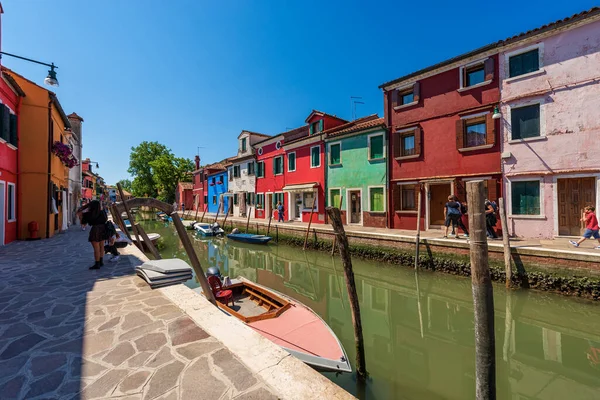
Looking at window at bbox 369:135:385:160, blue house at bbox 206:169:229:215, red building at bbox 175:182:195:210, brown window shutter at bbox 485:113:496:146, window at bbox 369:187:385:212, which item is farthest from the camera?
red building at bbox 175:182:195:210

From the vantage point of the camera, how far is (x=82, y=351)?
9.12 feet

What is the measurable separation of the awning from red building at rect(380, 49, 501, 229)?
19.6 feet

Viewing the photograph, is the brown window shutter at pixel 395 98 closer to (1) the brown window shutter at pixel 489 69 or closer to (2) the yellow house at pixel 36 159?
(1) the brown window shutter at pixel 489 69

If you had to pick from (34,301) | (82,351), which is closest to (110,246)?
(34,301)

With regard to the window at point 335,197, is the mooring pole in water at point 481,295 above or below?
below

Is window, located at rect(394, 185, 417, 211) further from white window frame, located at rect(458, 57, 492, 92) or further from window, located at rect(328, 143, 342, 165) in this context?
white window frame, located at rect(458, 57, 492, 92)

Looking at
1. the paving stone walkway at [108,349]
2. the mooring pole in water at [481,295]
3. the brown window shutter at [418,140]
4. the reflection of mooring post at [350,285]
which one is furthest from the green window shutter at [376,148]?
the paving stone walkway at [108,349]

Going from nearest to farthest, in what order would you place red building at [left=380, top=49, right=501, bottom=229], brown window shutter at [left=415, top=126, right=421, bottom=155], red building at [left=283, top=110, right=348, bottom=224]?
red building at [left=380, top=49, right=501, bottom=229]
brown window shutter at [left=415, top=126, right=421, bottom=155]
red building at [left=283, top=110, right=348, bottom=224]

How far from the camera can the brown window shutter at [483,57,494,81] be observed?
11.6 metres

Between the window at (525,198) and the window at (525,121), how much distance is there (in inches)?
→ 76.8

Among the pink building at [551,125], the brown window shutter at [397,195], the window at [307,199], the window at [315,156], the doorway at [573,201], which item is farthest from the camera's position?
the window at [307,199]

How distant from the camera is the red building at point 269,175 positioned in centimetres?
2267

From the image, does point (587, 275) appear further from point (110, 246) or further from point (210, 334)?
point (110, 246)

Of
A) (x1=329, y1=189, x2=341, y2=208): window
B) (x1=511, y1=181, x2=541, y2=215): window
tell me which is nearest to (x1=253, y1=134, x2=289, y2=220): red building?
(x1=329, y1=189, x2=341, y2=208): window
